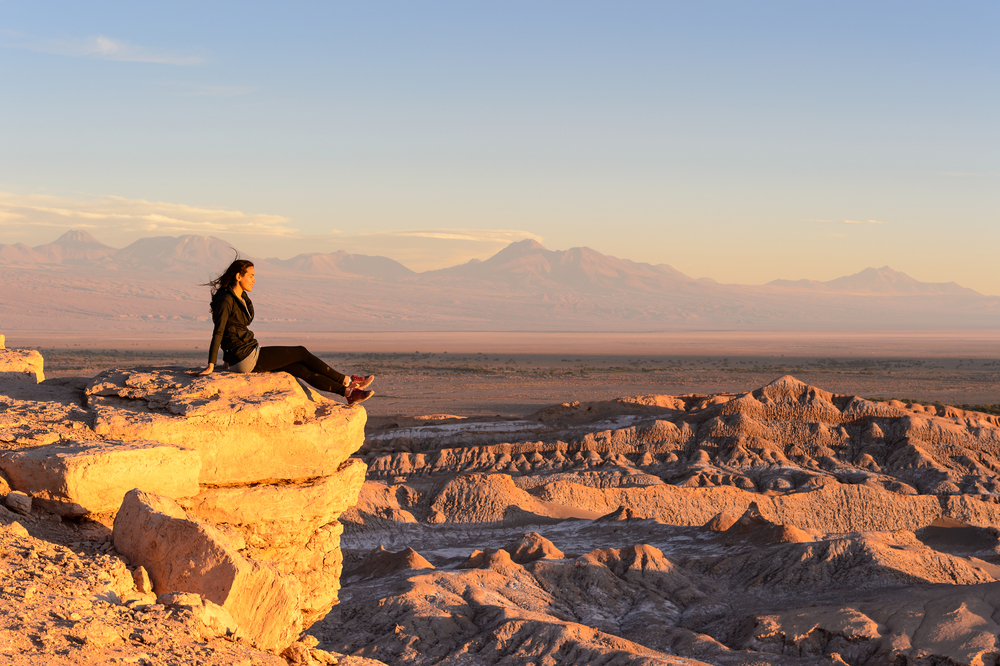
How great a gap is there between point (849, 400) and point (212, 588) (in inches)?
770

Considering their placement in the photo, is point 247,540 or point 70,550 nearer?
point 70,550

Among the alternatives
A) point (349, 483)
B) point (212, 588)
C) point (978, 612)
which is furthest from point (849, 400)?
point (212, 588)

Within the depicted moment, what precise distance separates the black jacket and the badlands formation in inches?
11.1

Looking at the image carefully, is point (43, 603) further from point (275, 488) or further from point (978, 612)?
point (978, 612)

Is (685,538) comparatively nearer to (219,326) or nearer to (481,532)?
(481,532)

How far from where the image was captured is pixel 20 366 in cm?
617

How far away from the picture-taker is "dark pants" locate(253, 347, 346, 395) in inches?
246

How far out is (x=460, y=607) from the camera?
31.1 ft

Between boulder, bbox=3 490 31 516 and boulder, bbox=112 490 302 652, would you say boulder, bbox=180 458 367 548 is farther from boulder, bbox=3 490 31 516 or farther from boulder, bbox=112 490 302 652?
boulder, bbox=3 490 31 516

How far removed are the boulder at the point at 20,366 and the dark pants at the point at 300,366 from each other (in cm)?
138

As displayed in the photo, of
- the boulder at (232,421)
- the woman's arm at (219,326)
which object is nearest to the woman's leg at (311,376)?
the boulder at (232,421)

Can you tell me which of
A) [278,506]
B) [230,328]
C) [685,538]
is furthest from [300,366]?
[685,538]

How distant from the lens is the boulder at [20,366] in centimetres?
600

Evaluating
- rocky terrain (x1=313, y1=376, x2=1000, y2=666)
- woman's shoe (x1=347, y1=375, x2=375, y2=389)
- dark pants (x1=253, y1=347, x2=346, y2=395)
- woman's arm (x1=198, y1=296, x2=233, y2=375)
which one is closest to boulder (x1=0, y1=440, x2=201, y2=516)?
woman's arm (x1=198, y1=296, x2=233, y2=375)
